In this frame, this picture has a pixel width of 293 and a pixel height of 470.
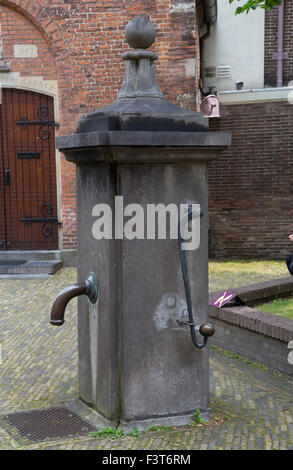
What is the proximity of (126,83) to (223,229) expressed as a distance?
7.71m

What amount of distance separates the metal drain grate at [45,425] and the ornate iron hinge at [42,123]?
682cm

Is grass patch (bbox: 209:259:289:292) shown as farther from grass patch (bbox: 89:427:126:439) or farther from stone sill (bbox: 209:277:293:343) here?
grass patch (bbox: 89:427:126:439)

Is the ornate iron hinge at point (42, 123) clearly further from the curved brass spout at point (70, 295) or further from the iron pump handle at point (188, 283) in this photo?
the iron pump handle at point (188, 283)

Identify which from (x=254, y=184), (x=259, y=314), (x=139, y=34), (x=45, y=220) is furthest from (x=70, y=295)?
(x=254, y=184)

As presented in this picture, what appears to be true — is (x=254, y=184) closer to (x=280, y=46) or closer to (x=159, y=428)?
(x=280, y=46)

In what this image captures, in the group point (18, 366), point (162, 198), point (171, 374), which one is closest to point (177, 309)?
point (171, 374)

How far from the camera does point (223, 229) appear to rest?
1134cm

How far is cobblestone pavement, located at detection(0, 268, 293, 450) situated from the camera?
142 inches

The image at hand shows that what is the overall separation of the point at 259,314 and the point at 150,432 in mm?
1992

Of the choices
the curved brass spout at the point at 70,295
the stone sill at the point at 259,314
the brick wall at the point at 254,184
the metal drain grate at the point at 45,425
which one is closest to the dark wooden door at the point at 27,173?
the brick wall at the point at 254,184

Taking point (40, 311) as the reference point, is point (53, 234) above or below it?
above

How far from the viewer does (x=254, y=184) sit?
36.8ft
